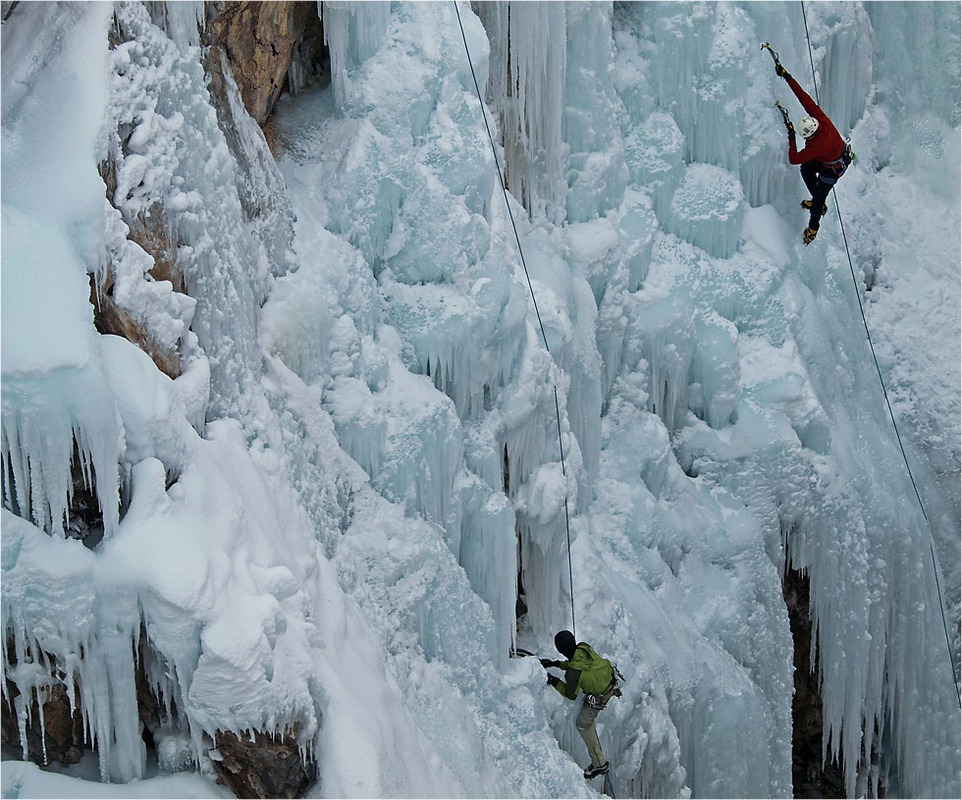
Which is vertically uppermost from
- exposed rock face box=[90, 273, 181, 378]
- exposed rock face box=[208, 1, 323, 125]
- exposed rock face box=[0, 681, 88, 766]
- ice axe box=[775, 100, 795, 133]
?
ice axe box=[775, 100, 795, 133]

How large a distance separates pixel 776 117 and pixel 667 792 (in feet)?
14.7

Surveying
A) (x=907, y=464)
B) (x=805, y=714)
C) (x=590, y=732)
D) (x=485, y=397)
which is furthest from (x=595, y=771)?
(x=907, y=464)

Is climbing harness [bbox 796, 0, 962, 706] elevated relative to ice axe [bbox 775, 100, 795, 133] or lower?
lower

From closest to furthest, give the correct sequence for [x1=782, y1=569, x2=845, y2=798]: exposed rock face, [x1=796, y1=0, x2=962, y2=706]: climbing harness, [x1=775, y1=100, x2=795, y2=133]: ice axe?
[x1=775, y1=100, x2=795, y2=133]: ice axe
[x1=782, y1=569, x2=845, y2=798]: exposed rock face
[x1=796, y1=0, x2=962, y2=706]: climbing harness

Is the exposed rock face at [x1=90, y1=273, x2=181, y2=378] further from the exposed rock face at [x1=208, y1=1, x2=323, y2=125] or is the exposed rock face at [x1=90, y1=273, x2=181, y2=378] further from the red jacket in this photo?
the red jacket

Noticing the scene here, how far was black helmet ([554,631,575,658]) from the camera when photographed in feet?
21.1

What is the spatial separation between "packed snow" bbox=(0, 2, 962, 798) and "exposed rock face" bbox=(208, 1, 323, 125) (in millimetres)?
209

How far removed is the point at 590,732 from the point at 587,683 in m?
0.46

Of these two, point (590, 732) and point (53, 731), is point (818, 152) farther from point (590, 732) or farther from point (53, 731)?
point (53, 731)

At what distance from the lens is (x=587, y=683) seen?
6.19m

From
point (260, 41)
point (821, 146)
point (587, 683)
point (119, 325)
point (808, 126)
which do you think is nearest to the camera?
point (119, 325)

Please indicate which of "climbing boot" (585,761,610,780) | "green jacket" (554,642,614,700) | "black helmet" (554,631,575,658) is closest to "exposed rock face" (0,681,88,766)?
"green jacket" (554,642,614,700)

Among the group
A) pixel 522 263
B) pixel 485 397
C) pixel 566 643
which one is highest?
pixel 522 263

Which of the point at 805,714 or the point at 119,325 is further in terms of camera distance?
the point at 805,714
